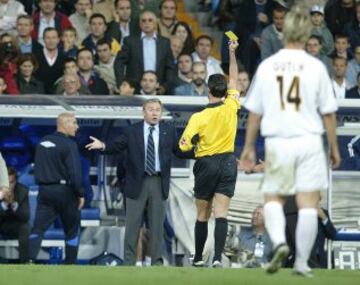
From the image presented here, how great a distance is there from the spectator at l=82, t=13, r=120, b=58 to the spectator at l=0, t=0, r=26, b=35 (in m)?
1.07

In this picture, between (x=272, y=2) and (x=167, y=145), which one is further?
(x=272, y=2)

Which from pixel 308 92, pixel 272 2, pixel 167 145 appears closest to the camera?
pixel 308 92

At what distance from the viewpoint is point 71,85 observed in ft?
70.1

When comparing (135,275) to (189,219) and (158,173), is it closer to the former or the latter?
(158,173)

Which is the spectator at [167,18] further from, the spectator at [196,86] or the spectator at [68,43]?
the spectator at [196,86]

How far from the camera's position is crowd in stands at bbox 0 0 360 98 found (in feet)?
71.5

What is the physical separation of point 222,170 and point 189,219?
3.63m

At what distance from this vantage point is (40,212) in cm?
2000

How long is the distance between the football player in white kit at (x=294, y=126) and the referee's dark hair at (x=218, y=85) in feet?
13.2

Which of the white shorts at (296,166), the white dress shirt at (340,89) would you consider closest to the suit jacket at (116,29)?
the white dress shirt at (340,89)

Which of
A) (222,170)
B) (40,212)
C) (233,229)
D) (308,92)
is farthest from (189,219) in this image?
(308,92)

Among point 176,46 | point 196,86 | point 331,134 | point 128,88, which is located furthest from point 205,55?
point 331,134

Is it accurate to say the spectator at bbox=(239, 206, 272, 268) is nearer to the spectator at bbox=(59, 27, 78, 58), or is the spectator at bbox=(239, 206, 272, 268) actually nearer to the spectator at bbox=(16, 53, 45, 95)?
the spectator at bbox=(16, 53, 45, 95)

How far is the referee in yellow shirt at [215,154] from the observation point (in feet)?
55.7
